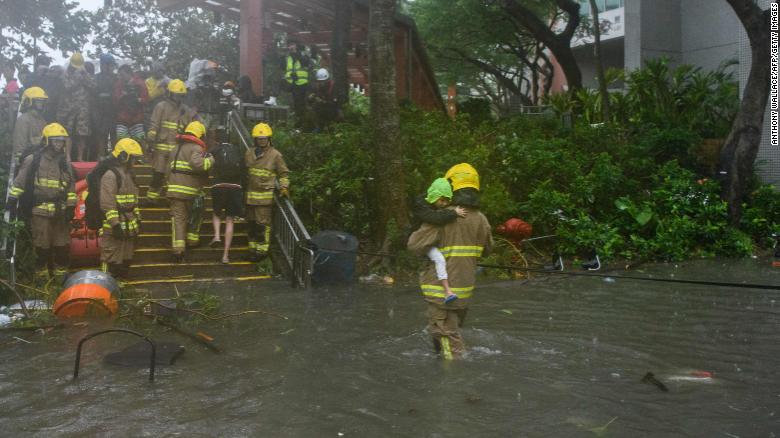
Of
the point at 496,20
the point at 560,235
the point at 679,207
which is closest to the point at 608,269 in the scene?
the point at 560,235

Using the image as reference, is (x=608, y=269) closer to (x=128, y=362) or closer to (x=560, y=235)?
(x=560, y=235)

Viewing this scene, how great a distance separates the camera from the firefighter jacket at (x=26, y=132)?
12.6 m

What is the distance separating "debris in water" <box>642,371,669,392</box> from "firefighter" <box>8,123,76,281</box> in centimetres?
741

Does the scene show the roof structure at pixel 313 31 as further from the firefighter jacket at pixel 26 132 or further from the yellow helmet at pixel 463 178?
the yellow helmet at pixel 463 178

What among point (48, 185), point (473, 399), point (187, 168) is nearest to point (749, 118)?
point (187, 168)

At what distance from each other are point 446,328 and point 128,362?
2.65 meters

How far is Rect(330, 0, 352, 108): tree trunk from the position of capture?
1856 centimetres

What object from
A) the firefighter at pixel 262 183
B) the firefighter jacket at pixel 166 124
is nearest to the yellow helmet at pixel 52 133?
the firefighter jacket at pixel 166 124

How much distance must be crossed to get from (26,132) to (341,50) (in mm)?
8088

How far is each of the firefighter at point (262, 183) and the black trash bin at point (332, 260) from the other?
1.05 m

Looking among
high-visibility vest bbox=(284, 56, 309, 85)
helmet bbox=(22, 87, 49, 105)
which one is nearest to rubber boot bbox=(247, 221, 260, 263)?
helmet bbox=(22, 87, 49, 105)

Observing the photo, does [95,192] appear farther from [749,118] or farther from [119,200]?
[749,118]

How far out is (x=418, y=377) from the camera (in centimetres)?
662

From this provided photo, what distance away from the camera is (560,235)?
13.7 meters
